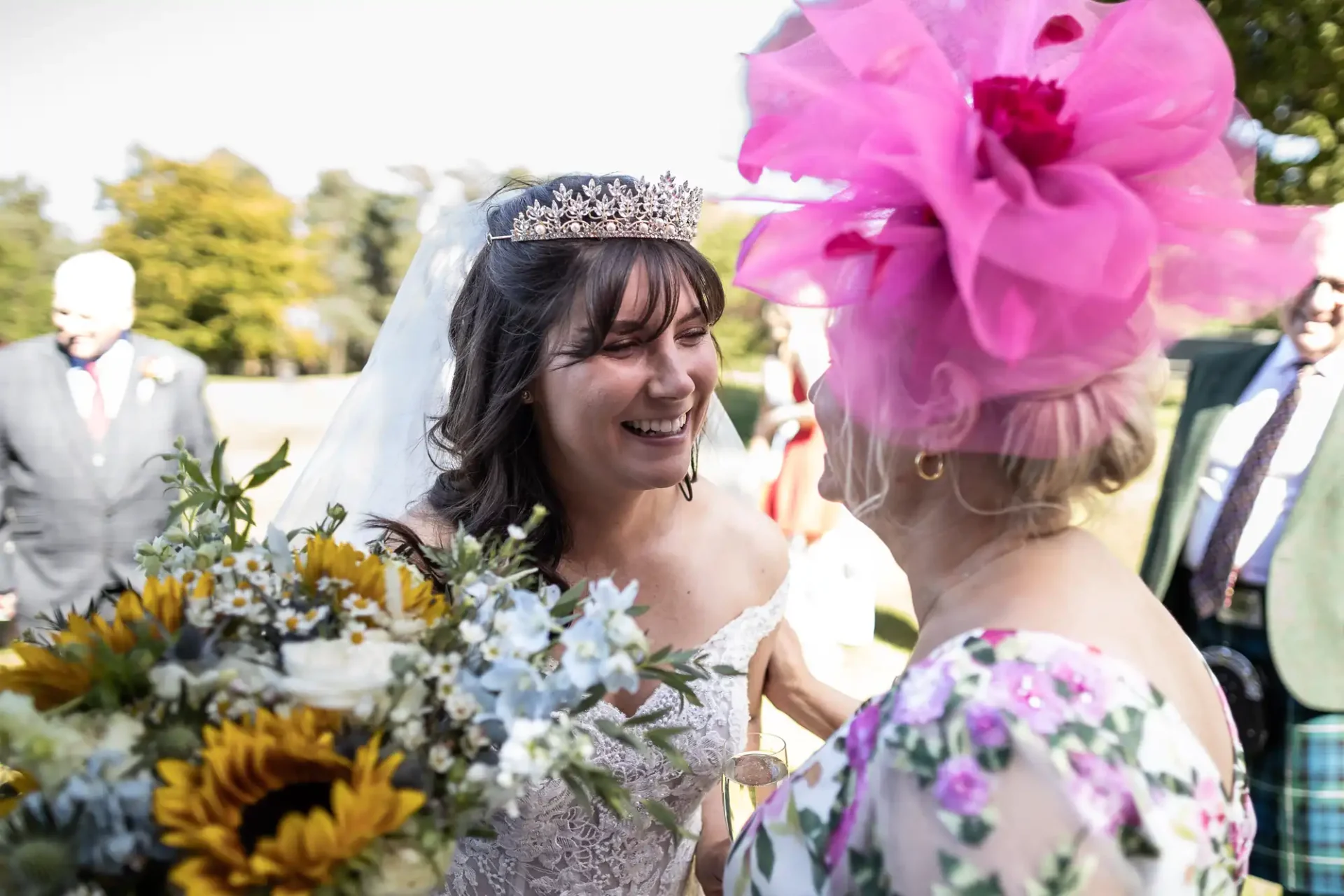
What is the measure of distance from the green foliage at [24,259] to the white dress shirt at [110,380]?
12.7 meters

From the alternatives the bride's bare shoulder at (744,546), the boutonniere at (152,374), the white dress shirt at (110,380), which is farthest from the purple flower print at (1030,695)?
the white dress shirt at (110,380)

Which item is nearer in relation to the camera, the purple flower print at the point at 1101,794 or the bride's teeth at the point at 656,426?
the purple flower print at the point at 1101,794

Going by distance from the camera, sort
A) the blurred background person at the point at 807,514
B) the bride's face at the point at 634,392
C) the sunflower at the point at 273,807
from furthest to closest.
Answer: the blurred background person at the point at 807,514 < the bride's face at the point at 634,392 < the sunflower at the point at 273,807

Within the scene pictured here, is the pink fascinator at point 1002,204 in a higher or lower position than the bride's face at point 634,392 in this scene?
higher

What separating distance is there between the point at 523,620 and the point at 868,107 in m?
0.71

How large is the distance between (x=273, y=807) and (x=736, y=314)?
22.1 metres

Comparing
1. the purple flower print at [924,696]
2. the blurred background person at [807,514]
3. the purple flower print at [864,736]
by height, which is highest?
the purple flower print at [924,696]

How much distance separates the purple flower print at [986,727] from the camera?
101 cm

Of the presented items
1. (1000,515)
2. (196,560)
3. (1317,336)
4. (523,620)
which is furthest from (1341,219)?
(196,560)

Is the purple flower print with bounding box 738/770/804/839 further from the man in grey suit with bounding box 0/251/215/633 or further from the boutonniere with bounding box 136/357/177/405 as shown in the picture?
the boutonniere with bounding box 136/357/177/405

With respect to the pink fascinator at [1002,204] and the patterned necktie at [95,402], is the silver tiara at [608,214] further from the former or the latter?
the patterned necktie at [95,402]

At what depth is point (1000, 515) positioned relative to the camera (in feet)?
4.16

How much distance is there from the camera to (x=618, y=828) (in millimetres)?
2031

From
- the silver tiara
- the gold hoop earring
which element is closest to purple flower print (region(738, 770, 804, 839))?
the gold hoop earring
